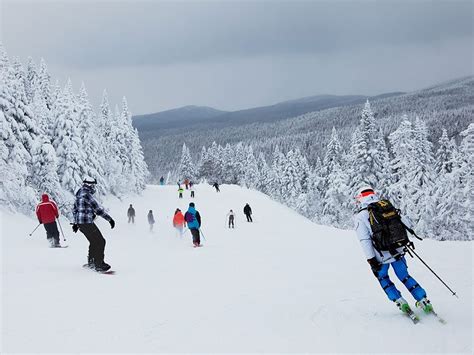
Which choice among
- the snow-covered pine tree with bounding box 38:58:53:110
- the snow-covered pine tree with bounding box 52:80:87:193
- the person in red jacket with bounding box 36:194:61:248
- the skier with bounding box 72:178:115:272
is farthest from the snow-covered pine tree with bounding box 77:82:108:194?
the skier with bounding box 72:178:115:272

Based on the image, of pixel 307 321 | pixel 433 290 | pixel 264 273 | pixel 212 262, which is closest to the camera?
pixel 307 321

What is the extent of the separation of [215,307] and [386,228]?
107 inches

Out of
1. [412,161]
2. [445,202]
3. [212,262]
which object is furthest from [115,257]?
[412,161]

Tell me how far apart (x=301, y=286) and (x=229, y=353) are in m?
4.15

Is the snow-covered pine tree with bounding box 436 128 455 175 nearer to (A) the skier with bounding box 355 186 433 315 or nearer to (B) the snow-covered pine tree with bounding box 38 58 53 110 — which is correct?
(A) the skier with bounding box 355 186 433 315

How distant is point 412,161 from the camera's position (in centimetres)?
3709

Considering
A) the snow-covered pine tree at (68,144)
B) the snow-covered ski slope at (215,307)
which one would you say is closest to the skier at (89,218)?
the snow-covered ski slope at (215,307)

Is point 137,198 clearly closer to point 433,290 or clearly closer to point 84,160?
point 84,160

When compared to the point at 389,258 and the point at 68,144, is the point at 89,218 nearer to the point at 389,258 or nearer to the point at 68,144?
the point at 389,258

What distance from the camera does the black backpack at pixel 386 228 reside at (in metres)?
5.51

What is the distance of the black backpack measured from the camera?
5508 millimetres

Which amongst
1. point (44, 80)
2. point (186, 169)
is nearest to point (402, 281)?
point (44, 80)

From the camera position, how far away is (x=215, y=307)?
243 inches

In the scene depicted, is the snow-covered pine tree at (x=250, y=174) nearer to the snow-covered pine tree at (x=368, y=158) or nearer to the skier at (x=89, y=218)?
the snow-covered pine tree at (x=368, y=158)
